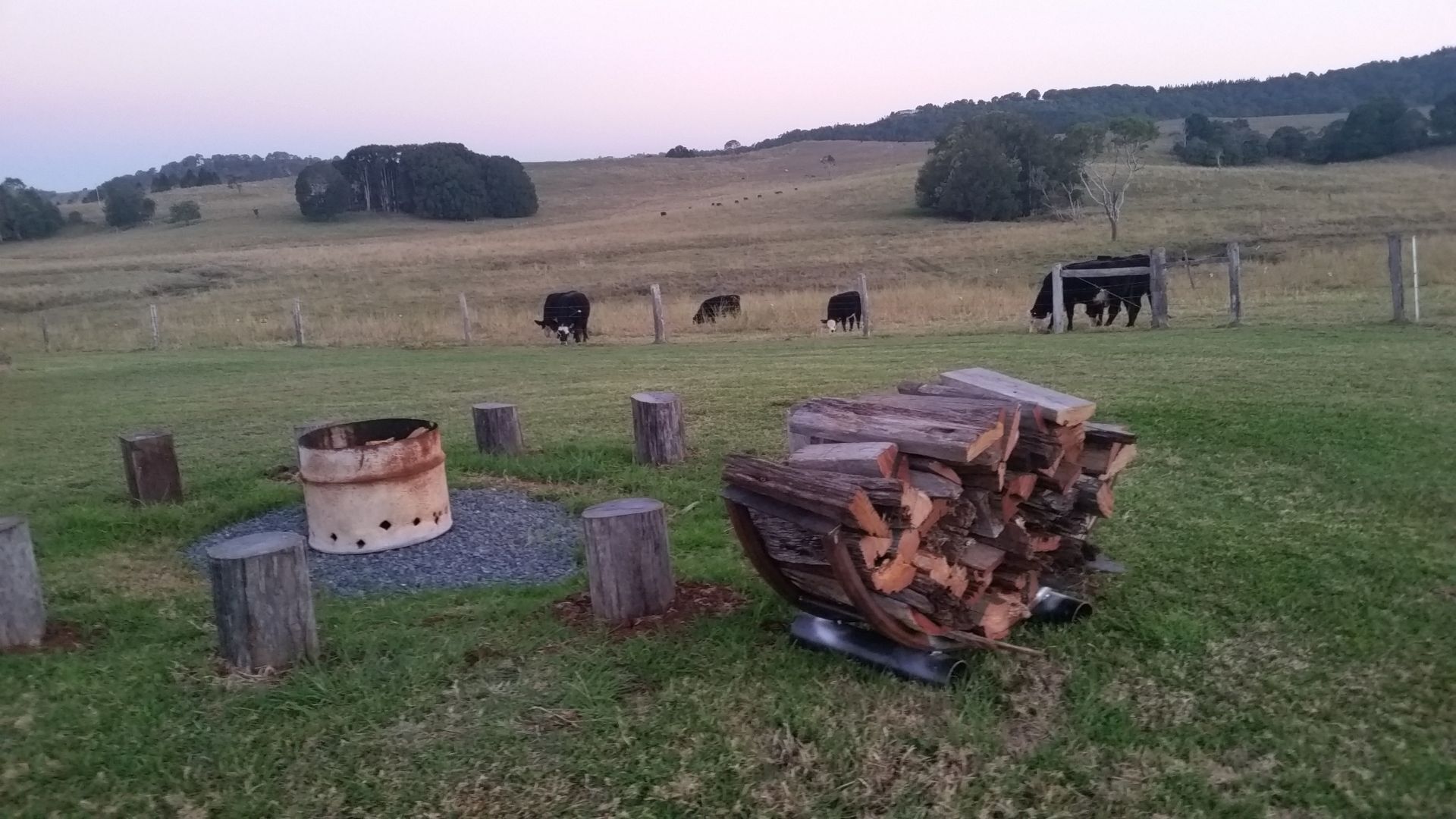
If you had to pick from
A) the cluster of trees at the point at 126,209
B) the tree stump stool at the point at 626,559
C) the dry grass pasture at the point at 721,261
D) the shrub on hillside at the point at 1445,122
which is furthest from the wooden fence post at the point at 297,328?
the shrub on hillside at the point at 1445,122

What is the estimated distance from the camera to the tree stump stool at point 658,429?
8.27m

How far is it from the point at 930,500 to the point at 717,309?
2077 centimetres

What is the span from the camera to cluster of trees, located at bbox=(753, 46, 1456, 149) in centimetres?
10781

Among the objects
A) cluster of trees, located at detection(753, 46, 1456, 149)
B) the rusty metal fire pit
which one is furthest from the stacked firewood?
cluster of trees, located at detection(753, 46, 1456, 149)

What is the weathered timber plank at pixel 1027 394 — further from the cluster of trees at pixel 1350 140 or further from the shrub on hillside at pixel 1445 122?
the shrub on hillside at pixel 1445 122

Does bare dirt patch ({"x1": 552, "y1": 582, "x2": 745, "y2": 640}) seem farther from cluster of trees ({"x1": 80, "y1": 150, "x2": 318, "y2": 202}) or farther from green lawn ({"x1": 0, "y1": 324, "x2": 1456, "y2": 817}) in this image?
cluster of trees ({"x1": 80, "y1": 150, "x2": 318, "y2": 202})

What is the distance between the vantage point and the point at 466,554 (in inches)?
254

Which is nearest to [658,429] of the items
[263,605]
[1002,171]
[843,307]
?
[263,605]

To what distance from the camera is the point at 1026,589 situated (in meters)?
4.83

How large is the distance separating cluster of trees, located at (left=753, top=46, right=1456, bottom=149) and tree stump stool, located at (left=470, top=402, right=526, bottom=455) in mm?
99166

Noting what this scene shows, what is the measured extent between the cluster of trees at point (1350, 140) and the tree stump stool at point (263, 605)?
72.8m

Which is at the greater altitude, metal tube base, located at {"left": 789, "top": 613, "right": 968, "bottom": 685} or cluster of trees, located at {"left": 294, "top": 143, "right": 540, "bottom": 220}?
cluster of trees, located at {"left": 294, "top": 143, "right": 540, "bottom": 220}

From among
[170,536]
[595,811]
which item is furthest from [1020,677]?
[170,536]

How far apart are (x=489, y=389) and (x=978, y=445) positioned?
10514mm
